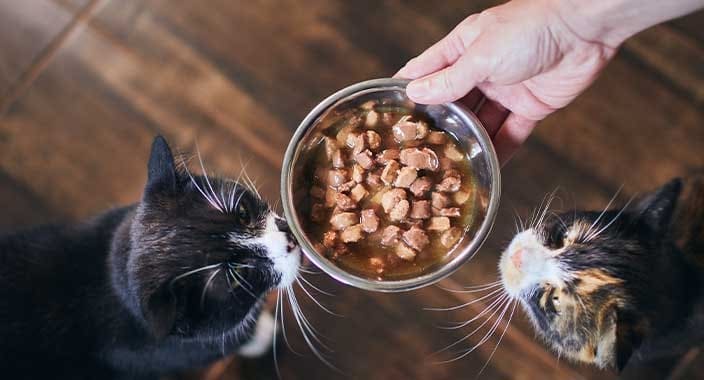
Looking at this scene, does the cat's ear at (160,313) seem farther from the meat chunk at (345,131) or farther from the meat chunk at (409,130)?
the meat chunk at (409,130)

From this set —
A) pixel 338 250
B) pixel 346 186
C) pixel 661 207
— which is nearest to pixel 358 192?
pixel 346 186

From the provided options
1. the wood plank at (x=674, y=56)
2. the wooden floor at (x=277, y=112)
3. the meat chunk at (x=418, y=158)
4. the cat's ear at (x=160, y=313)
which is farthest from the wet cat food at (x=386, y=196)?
the wood plank at (x=674, y=56)

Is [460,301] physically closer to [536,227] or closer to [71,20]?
[536,227]

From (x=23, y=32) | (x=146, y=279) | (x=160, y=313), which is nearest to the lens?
(x=160, y=313)

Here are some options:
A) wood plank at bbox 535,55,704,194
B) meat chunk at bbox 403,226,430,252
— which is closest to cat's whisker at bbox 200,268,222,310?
meat chunk at bbox 403,226,430,252

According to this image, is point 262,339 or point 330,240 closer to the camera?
point 330,240

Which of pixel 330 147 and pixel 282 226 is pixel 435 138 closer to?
pixel 330 147

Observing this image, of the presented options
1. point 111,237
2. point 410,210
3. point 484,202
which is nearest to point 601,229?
point 484,202
